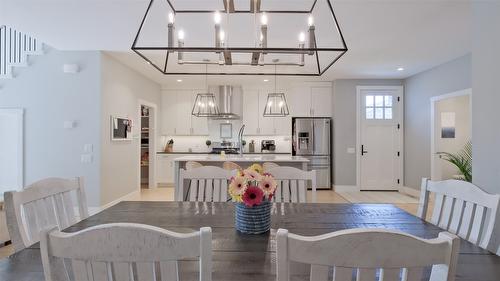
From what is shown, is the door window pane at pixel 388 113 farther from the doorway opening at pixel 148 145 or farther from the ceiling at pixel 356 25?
the doorway opening at pixel 148 145

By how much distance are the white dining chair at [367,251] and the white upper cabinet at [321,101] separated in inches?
247

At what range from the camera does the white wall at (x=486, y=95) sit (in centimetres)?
228

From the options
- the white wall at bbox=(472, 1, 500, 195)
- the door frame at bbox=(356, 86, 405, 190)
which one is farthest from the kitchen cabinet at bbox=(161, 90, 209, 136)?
the white wall at bbox=(472, 1, 500, 195)

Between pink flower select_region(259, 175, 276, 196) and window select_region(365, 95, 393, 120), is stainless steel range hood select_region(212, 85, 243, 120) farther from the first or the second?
pink flower select_region(259, 175, 276, 196)

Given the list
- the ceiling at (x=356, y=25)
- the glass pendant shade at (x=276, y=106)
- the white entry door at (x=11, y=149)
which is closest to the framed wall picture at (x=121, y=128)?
the ceiling at (x=356, y=25)

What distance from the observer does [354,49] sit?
14.4ft

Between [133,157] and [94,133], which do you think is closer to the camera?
[94,133]

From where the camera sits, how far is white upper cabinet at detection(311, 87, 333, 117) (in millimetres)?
6703

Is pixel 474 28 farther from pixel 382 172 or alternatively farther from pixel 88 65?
pixel 88 65

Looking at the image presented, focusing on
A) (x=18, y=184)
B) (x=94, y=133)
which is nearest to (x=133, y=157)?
(x=94, y=133)

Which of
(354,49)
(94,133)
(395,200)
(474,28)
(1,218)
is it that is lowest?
(395,200)

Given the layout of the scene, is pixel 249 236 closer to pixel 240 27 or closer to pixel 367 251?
pixel 367 251

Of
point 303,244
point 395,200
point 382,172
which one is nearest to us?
point 303,244

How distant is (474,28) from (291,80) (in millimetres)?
4429
